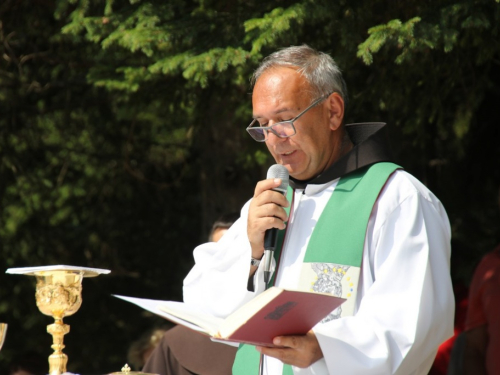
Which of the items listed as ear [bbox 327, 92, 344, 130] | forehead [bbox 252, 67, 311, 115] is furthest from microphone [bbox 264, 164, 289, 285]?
ear [bbox 327, 92, 344, 130]

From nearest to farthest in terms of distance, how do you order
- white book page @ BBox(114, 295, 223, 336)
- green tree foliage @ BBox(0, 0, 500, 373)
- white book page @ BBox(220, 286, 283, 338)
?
white book page @ BBox(220, 286, 283, 338) → white book page @ BBox(114, 295, 223, 336) → green tree foliage @ BBox(0, 0, 500, 373)

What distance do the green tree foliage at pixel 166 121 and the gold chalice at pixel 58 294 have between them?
1.67 meters

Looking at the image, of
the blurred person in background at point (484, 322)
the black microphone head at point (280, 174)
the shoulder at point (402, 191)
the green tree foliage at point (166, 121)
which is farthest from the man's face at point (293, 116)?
the blurred person in background at point (484, 322)

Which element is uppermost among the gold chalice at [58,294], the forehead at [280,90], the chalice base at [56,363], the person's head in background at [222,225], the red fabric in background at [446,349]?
the forehead at [280,90]

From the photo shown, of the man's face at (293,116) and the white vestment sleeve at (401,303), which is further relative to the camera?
the man's face at (293,116)

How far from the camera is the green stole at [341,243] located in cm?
321

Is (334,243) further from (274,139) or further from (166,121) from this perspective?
(166,121)

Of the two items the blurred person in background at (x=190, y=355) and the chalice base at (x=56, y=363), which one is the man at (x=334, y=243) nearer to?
the chalice base at (x=56, y=363)

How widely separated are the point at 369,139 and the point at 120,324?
6.57 metres

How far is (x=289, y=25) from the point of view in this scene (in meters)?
4.52

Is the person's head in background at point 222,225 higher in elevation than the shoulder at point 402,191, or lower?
lower

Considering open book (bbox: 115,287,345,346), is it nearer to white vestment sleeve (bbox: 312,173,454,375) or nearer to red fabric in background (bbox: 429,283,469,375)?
white vestment sleeve (bbox: 312,173,454,375)

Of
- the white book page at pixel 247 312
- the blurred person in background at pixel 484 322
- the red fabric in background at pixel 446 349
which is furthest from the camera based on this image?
the red fabric in background at pixel 446 349

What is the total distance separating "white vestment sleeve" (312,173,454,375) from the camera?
2838 millimetres
